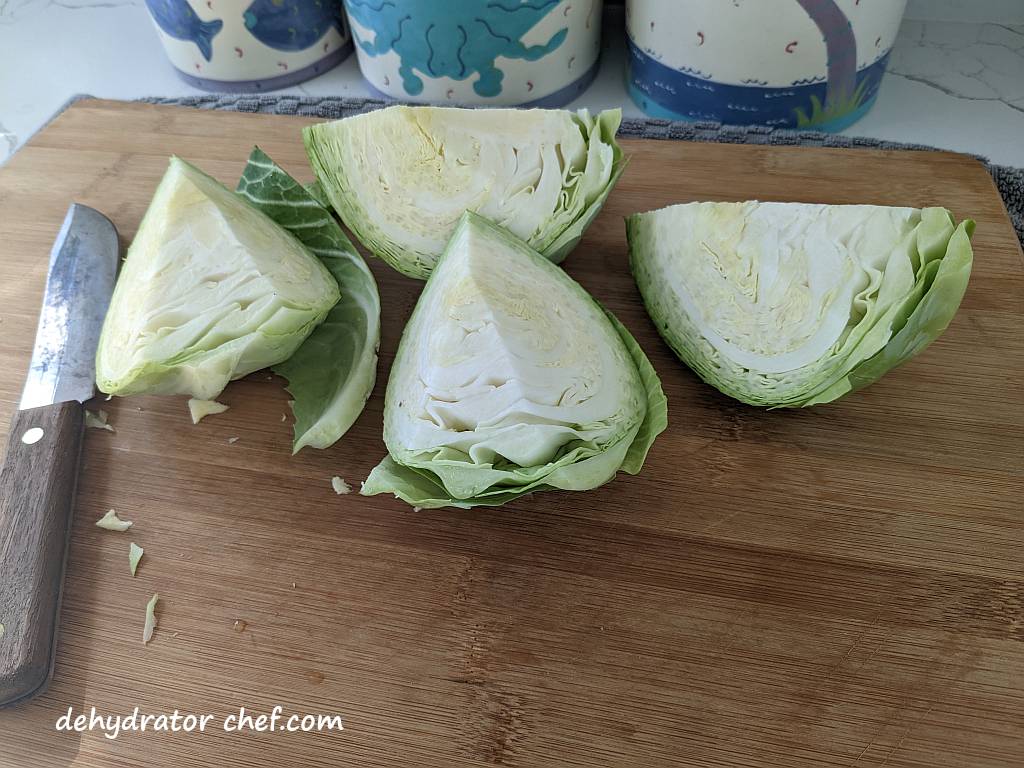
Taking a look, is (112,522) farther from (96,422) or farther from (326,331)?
(326,331)

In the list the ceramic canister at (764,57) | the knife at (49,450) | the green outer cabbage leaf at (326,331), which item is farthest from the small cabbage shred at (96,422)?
the ceramic canister at (764,57)

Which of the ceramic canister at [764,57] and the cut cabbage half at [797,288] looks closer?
the cut cabbage half at [797,288]

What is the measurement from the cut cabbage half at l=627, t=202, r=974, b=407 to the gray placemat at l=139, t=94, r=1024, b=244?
0.49m

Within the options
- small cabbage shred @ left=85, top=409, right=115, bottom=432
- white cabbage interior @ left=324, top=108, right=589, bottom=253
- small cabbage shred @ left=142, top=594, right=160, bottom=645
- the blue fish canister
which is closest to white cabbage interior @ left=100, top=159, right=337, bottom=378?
small cabbage shred @ left=85, top=409, right=115, bottom=432

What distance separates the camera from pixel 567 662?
1.09 metres

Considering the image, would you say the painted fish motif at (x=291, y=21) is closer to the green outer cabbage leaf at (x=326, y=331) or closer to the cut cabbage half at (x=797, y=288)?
the green outer cabbage leaf at (x=326, y=331)

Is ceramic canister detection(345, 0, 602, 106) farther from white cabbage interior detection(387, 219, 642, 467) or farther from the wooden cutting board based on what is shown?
the wooden cutting board

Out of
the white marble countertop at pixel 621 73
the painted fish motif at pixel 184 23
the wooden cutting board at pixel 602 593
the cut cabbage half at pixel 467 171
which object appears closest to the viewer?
the wooden cutting board at pixel 602 593

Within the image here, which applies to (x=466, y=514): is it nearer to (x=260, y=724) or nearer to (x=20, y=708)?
(x=260, y=724)

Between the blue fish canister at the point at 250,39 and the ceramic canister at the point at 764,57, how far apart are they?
2.69 ft

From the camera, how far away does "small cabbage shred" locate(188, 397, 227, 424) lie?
135 centimetres

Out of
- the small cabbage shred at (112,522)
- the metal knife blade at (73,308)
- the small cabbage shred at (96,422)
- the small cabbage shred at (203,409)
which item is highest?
the metal knife blade at (73,308)

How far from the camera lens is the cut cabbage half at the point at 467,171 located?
1.43 meters

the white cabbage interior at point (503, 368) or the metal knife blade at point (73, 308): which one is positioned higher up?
the white cabbage interior at point (503, 368)
